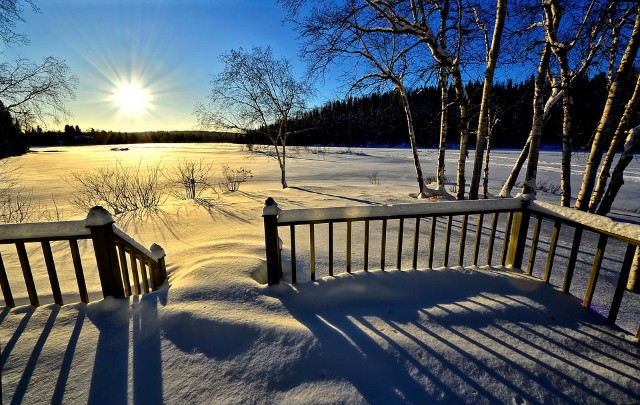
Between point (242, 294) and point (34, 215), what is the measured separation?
31.7 ft

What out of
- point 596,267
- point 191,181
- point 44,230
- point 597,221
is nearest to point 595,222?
point 597,221

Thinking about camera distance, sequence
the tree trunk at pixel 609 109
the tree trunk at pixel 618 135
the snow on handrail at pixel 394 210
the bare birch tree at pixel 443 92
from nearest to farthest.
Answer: the snow on handrail at pixel 394 210 → the tree trunk at pixel 609 109 → the tree trunk at pixel 618 135 → the bare birch tree at pixel 443 92

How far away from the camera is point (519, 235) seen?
3564 millimetres

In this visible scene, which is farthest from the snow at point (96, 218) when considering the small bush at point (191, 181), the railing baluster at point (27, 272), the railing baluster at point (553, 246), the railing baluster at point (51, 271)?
the small bush at point (191, 181)

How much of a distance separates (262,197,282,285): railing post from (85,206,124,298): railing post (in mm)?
1497

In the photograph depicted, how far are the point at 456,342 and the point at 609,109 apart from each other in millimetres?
5134

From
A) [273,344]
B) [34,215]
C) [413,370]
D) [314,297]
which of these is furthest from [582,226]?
[34,215]

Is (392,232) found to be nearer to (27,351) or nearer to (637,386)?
(637,386)

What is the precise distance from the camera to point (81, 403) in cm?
176

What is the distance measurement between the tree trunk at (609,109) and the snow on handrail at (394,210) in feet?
9.89

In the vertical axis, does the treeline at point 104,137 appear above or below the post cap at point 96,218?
above

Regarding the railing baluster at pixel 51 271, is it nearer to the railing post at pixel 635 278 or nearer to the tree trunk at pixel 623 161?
the railing post at pixel 635 278

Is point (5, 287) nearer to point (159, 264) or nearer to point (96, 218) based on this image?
point (96, 218)

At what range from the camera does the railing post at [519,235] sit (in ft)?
11.4
